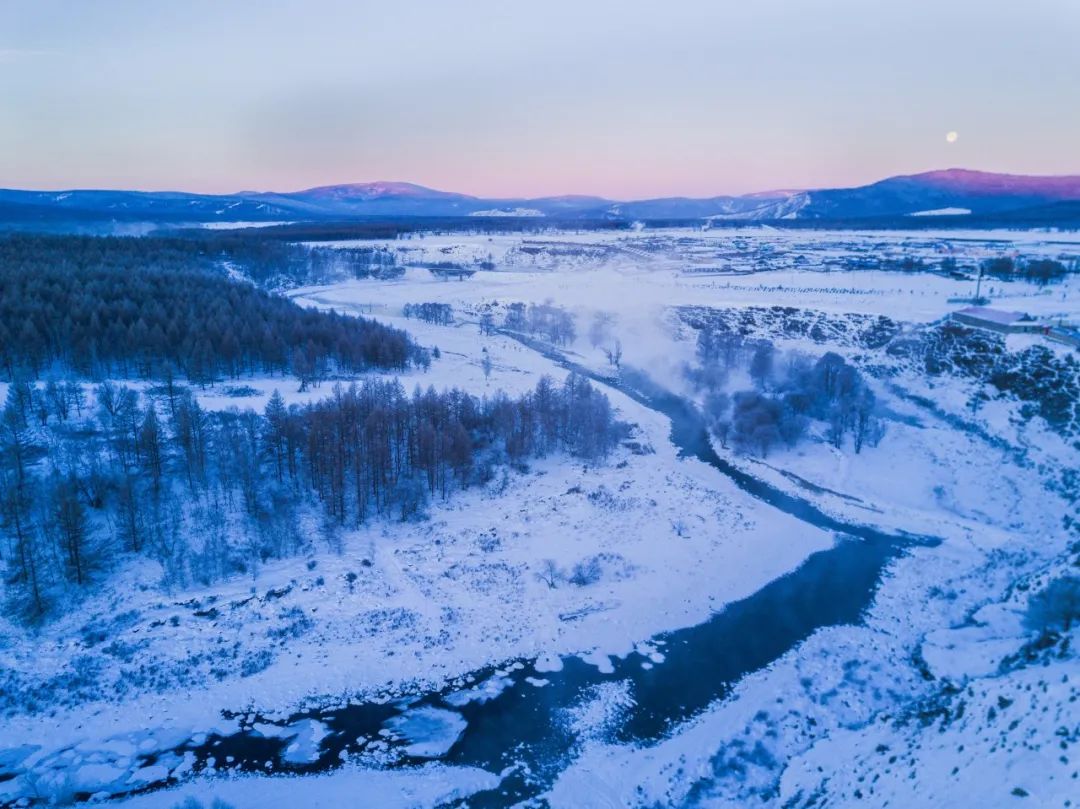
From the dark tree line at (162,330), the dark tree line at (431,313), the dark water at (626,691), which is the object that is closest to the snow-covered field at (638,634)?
the dark water at (626,691)

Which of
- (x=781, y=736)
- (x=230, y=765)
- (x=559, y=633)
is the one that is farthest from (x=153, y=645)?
(x=781, y=736)

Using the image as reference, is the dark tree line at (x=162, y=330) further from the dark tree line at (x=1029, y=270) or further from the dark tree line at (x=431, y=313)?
the dark tree line at (x=1029, y=270)

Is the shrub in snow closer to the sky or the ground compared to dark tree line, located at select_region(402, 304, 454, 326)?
closer to the ground

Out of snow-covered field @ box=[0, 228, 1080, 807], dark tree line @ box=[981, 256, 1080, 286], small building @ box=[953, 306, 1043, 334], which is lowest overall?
snow-covered field @ box=[0, 228, 1080, 807]

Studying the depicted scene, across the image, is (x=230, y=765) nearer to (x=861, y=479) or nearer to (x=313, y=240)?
(x=861, y=479)

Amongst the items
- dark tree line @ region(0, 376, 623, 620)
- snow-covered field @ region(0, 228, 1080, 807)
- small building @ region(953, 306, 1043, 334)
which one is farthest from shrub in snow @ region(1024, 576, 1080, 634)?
small building @ region(953, 306, 1043, 334)

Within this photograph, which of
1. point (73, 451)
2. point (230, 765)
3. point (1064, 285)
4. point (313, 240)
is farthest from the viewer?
point (313, 240)

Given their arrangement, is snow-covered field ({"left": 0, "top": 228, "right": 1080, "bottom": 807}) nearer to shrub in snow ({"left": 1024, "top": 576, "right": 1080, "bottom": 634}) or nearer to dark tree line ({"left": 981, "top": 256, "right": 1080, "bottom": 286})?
shrub in snow ({"left": 1024, "top": 576, "right": 1080, "bottom": 634})
